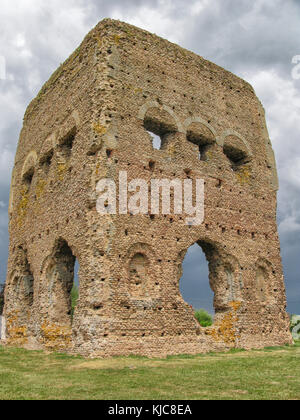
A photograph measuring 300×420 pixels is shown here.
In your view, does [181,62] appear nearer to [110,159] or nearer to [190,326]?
[110,159]

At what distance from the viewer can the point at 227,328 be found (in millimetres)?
11852

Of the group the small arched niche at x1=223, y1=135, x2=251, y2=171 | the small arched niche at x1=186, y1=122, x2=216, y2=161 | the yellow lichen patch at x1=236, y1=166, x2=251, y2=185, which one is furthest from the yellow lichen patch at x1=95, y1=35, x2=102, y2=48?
the yellow lichen patch at x1=236, y1=166, x2=251, y2=185

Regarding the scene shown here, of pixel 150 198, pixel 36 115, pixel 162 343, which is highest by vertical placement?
pixel 36 115

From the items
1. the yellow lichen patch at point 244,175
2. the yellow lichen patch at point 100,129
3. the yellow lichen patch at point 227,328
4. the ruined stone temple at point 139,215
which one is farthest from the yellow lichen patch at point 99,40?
the yellow lichen patch at point 227,328

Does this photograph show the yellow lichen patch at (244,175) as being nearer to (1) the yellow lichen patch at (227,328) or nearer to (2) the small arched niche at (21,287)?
(1) the yellow lichen patch at (227,328)

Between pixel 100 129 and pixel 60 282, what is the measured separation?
4567mm

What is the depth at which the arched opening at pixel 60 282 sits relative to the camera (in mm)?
12008

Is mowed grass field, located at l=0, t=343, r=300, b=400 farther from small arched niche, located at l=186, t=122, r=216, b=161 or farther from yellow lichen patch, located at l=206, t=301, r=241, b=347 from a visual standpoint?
small arched niche, located at l=186, t=122, r=216, b=161

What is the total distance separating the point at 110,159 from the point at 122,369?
4.90 m

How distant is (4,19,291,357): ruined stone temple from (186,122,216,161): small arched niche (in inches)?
2.1

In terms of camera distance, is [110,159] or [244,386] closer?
[244,386]

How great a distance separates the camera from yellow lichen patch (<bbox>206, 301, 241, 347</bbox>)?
11484 millimetres

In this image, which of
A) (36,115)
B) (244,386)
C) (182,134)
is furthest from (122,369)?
(36,115)

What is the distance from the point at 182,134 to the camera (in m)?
12.4
